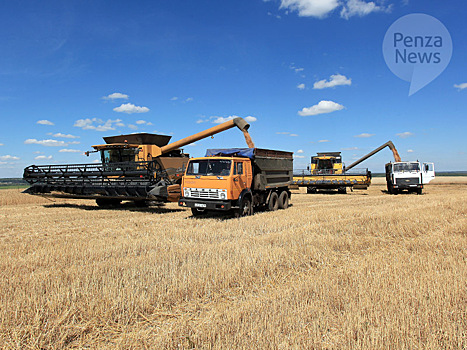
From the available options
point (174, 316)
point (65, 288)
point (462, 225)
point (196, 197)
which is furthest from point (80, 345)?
point (462, 225)

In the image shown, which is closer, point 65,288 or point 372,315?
point 372,315

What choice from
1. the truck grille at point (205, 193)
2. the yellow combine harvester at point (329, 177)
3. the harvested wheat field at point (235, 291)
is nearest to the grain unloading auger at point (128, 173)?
the truck grille at point (205, 193)

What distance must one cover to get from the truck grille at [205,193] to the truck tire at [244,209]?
0.85 meters

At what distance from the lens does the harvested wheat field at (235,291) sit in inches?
122

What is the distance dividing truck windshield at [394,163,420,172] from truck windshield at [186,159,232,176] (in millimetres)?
17271

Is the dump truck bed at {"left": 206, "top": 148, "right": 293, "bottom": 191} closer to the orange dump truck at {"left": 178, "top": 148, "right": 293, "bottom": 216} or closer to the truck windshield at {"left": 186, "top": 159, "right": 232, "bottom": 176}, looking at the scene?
the orange dump truck at {"left": 178, "top": 148, "right": 293, "bottom": 216}

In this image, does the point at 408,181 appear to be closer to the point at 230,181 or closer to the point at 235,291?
the point at 230,181

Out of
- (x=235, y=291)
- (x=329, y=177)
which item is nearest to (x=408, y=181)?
(x=329, y=177)

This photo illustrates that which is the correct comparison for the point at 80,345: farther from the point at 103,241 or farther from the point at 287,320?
the point at 103,241

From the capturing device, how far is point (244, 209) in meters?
11.7

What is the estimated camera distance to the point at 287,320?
339cm

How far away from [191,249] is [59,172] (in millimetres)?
10975

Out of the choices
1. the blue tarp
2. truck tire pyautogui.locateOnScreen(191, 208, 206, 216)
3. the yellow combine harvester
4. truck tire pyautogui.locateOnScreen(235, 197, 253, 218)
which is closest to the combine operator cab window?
the blue tarp

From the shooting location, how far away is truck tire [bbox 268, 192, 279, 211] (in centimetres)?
1374
